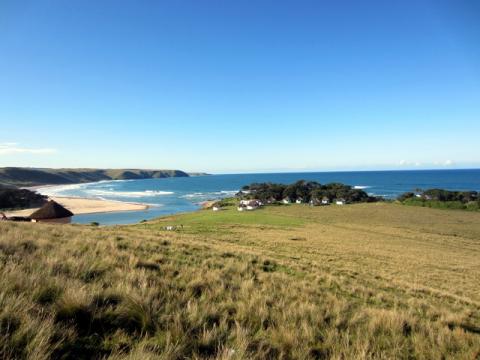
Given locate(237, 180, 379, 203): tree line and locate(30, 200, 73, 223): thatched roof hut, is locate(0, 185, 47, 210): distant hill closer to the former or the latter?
locate(237, 180, 379, 203): tree line

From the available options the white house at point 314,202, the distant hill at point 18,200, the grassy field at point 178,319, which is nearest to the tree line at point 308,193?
the white house at point 314,202

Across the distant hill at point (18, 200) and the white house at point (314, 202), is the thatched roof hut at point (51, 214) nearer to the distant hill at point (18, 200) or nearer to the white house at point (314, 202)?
the distant hill at point (18, 200)

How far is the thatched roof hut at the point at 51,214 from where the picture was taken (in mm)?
30395

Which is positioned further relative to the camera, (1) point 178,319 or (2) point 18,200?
(2) point 18,200

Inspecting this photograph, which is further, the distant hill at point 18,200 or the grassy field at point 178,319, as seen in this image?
the distant hill at point 18,200

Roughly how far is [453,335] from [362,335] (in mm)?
2014

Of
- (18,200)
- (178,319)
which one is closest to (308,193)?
(18,200)

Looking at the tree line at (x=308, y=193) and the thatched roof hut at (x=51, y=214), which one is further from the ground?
the thatched roof hut at (x=51, y=214)

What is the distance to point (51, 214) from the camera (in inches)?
1217

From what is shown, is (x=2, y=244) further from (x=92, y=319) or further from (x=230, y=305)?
(x=230, y=305)

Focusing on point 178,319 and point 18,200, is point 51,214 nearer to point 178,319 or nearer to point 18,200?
point 178,319

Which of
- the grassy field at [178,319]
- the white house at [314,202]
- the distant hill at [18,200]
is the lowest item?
the white house at [314,202]

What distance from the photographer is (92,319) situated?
3.68 metres

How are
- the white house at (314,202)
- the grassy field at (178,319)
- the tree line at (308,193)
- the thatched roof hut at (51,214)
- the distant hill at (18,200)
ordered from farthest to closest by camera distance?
1. the tree line at (308,193)
2. the white house at (314,202)
3. the distant hill at (18,200)
4. the thatched roof hut at (51,214)
5. the grassy field at (178,319)
